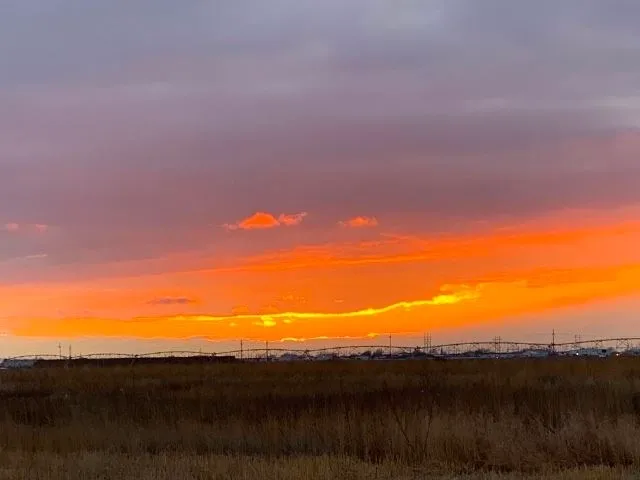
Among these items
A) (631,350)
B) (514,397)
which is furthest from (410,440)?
(631,350)

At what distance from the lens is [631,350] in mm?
78625

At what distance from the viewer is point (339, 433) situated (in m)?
19.5

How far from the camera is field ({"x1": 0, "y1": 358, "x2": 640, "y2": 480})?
14852 millimetres

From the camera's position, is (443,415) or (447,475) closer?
(447,475)

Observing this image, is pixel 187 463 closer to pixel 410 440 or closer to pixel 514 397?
pixel 410 440

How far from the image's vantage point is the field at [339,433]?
1485 centimetres

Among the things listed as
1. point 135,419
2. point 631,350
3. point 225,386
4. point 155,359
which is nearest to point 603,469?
point 135,419

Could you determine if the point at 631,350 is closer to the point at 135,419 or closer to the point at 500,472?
the point at 135,419

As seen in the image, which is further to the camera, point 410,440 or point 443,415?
point 443,415

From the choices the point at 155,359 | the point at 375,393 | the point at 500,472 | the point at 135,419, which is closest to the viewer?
the point at 500,472

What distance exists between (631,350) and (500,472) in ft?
227

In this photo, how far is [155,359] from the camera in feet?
298

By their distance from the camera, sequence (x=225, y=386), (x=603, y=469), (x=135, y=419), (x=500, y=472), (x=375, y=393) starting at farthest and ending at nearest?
(x=225, y=386), (x=375, y=393), (x=135, y=419), (x=500, y=472), (x=603, y=469)

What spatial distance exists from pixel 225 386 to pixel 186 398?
801 centimetres
